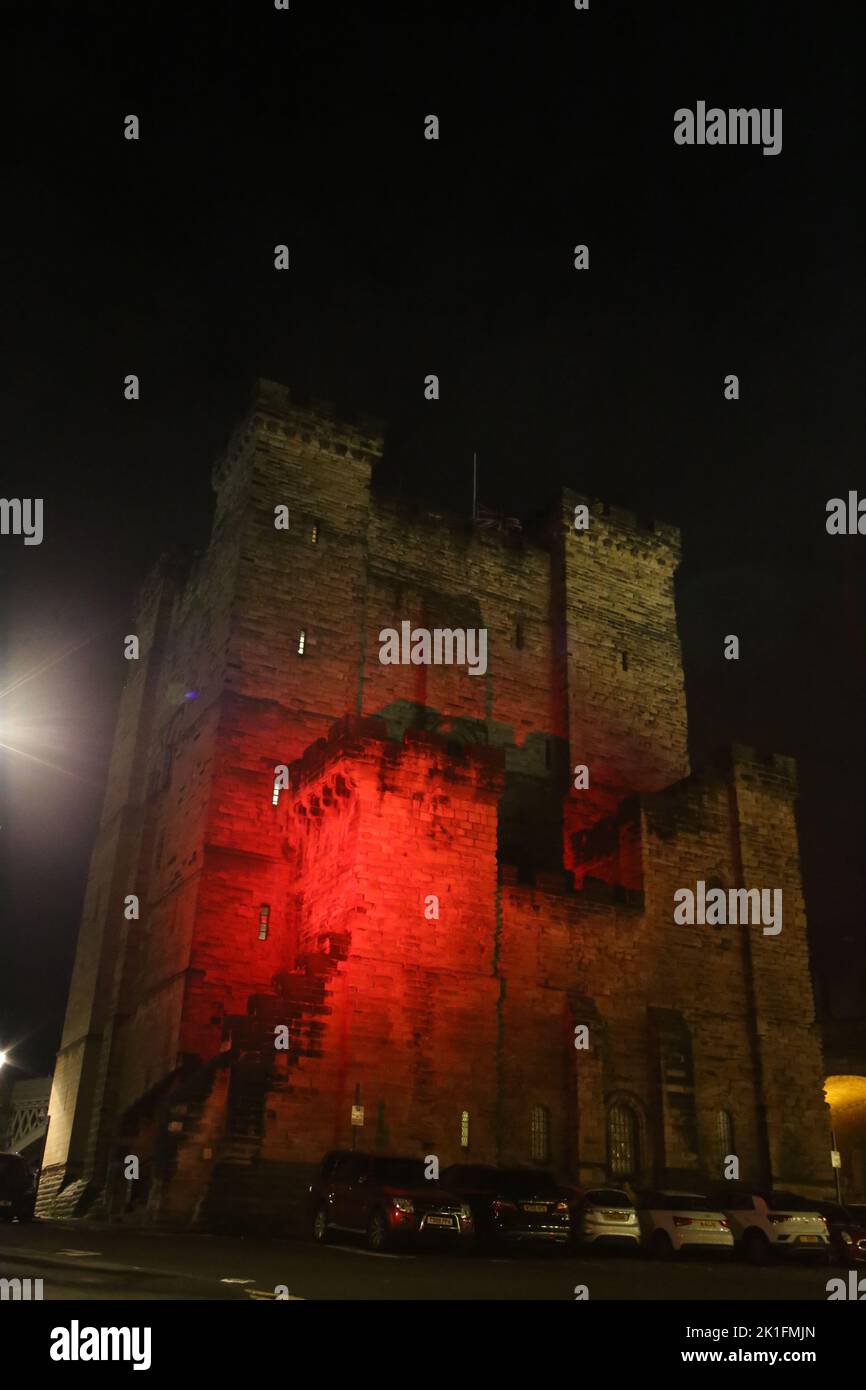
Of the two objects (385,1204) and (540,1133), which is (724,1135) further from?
(385,1204)

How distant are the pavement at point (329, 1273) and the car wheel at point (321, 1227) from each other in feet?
1.01

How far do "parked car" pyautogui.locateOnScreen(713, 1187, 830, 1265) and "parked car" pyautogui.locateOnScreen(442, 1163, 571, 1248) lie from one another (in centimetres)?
375

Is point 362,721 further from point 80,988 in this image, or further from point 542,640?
point 80,988

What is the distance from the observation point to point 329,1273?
41.4ft

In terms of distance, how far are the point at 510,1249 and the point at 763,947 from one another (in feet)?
Answer: 48.9

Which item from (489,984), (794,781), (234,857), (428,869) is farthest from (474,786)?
(794,781)

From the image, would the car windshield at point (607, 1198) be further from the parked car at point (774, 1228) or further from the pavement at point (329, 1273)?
the parked car at point (774, 1228)

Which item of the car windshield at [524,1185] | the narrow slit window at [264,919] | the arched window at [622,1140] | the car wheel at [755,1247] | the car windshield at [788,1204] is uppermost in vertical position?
the narrow slit window at [264,919]

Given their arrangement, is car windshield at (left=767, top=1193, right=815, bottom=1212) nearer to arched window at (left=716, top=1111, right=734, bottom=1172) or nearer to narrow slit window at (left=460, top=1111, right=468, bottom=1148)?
narrow slit window at (left=460, top=1111, right=468, bottom=1148)

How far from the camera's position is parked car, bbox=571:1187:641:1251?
18.5m

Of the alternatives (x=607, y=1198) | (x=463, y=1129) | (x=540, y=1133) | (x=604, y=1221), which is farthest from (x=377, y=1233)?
(x=540, y=1133)

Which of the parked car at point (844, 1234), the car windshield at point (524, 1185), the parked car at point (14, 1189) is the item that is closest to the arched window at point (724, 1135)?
the parked car at point (844, 1234)

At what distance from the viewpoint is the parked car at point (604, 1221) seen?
1848 centimetres

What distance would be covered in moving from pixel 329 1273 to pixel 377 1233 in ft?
11.7
